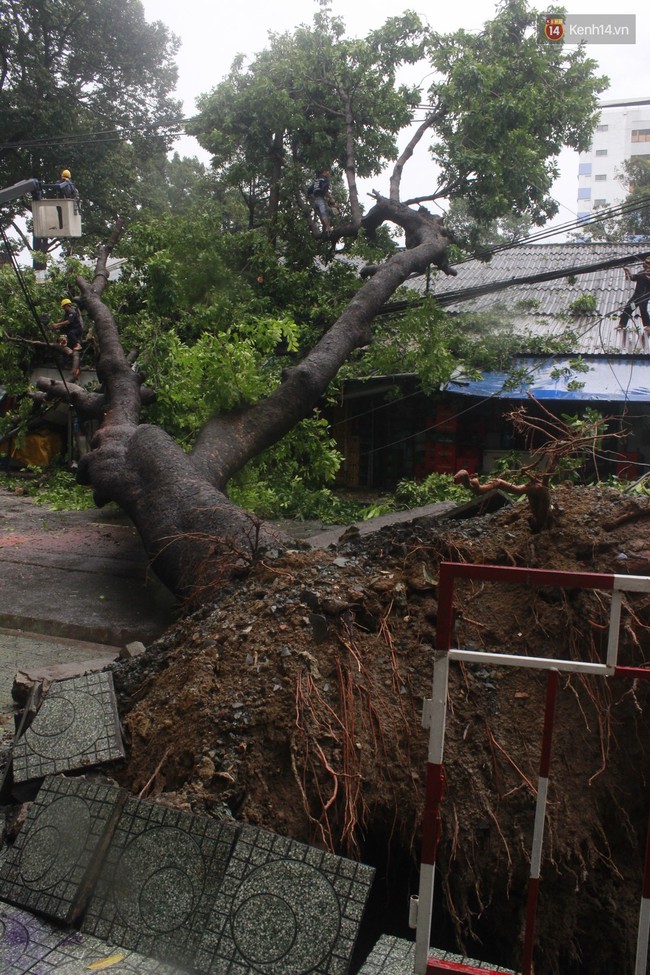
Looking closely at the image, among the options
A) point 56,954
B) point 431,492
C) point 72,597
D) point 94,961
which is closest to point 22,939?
point 56,954

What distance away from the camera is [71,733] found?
361 centimetres

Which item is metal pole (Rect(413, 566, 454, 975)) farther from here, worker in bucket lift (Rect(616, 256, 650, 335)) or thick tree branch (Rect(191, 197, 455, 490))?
worker in bucket lift (Rect(616, 256, 650, 335))

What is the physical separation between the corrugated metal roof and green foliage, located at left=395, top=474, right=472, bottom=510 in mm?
3380

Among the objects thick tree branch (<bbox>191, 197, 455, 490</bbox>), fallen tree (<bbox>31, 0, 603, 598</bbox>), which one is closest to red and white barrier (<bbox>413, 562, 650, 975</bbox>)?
thick tree branch (<bbox>191, 197, 455, 490</bbox>)

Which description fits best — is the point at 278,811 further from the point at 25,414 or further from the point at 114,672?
the point at 25,414

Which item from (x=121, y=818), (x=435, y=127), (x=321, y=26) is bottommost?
(x=121, y=818)

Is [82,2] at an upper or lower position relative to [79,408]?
upper

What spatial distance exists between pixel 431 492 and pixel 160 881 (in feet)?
27.9

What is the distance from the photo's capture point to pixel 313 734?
3336mm

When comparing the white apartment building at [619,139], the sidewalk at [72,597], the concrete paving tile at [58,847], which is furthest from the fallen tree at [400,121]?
the white apartment building at [619,139]

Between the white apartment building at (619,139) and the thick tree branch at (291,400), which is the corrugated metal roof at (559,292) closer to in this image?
the thick tree branch at (291,400)

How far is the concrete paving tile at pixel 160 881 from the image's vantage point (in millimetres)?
2705

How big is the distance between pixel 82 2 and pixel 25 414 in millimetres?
11583

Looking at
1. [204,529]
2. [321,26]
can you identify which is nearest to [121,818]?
[204,529]
